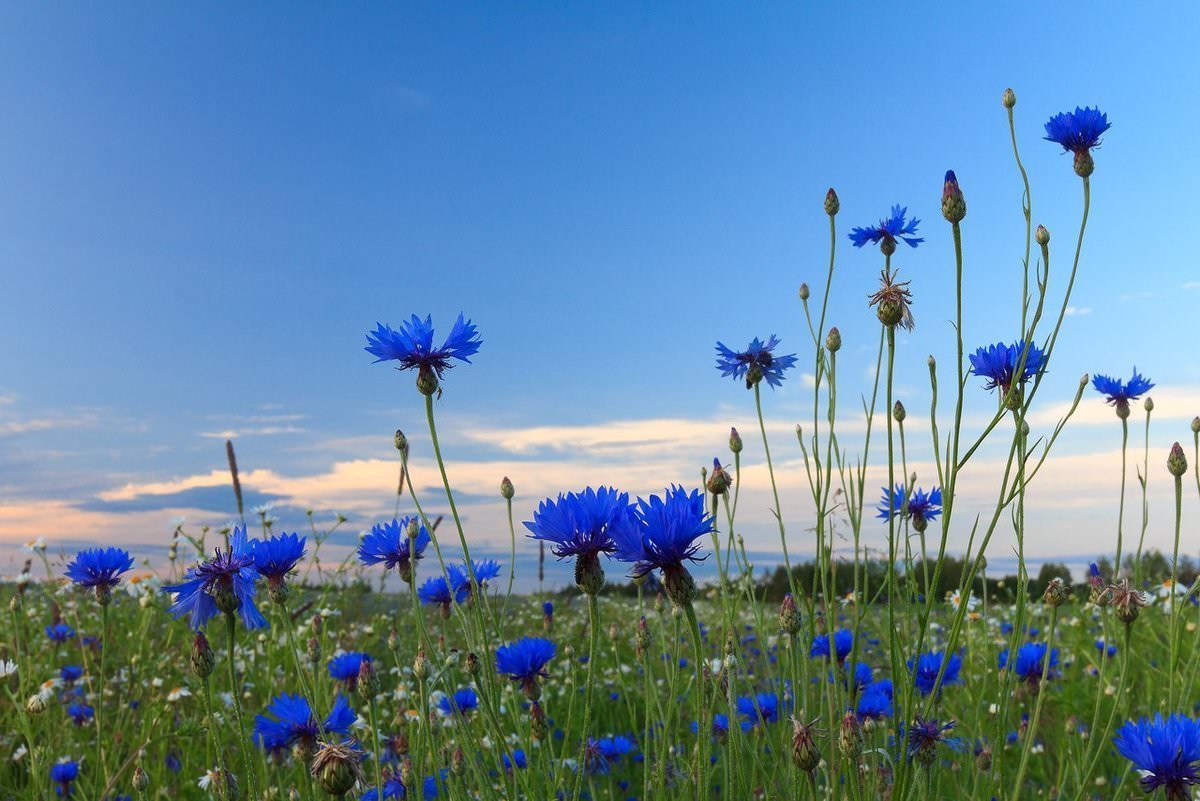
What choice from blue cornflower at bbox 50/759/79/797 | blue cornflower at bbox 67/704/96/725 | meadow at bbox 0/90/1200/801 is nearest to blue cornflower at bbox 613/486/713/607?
meadow at bbox 0/90/1200/801

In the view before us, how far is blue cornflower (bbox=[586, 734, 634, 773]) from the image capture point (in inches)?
121

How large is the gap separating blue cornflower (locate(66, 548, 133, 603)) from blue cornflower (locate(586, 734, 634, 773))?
1.63 metres

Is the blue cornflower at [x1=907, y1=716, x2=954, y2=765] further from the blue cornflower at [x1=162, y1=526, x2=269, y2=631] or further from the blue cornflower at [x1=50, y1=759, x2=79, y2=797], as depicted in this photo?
the blue cornflower at [x1=50, y1=759, x2=79, y2=797]

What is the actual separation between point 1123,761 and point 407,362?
3760mm

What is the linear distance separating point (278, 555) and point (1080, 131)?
236cm

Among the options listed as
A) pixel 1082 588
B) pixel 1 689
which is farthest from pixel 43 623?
pixel 1082 588

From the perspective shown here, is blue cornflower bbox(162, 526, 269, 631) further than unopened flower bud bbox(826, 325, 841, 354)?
No

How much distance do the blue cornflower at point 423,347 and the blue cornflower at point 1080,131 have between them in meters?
1.69

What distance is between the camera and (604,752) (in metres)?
3.37

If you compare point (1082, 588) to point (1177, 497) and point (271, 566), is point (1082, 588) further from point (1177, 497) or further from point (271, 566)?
point (271, 566)

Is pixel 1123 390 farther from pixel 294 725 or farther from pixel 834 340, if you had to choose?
pixel 294 725

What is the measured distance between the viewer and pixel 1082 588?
730 centimetres

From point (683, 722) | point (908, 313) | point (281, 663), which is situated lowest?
point (683, 722)

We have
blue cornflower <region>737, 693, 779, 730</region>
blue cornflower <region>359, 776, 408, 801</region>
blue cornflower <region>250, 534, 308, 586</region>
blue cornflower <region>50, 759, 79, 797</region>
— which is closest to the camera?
blue cornflower <region>250, 534, 308, 586</region>
